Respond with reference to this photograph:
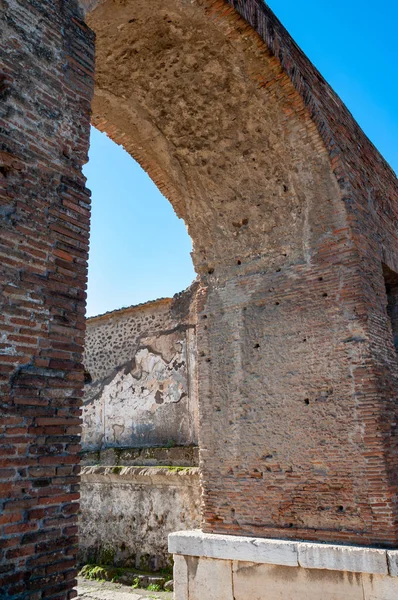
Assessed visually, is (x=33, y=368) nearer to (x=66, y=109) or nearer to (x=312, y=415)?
(x=66, y=109)

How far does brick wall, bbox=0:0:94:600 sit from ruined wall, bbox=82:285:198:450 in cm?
542

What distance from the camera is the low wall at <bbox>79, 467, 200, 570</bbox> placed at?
7297 mm

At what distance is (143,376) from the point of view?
338 inches

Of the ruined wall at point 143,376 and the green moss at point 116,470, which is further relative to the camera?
the green moss at point 116,470

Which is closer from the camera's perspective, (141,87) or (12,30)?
(12,30)

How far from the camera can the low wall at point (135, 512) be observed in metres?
7.30

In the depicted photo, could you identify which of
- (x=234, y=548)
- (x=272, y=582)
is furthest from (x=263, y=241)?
(x=272, y=582)

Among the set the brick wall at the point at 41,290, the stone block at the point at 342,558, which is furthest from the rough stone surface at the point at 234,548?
the brick wall at the point at 41,290

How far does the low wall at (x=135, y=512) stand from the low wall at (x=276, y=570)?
186cm

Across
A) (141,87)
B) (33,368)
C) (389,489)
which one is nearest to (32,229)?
Result: (33,368)

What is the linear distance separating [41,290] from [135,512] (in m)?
6.38

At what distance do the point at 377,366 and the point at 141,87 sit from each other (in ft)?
11.9

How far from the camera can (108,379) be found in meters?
9.18

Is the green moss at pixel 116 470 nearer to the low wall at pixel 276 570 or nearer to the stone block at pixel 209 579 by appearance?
the low wall at pixel 276 570
